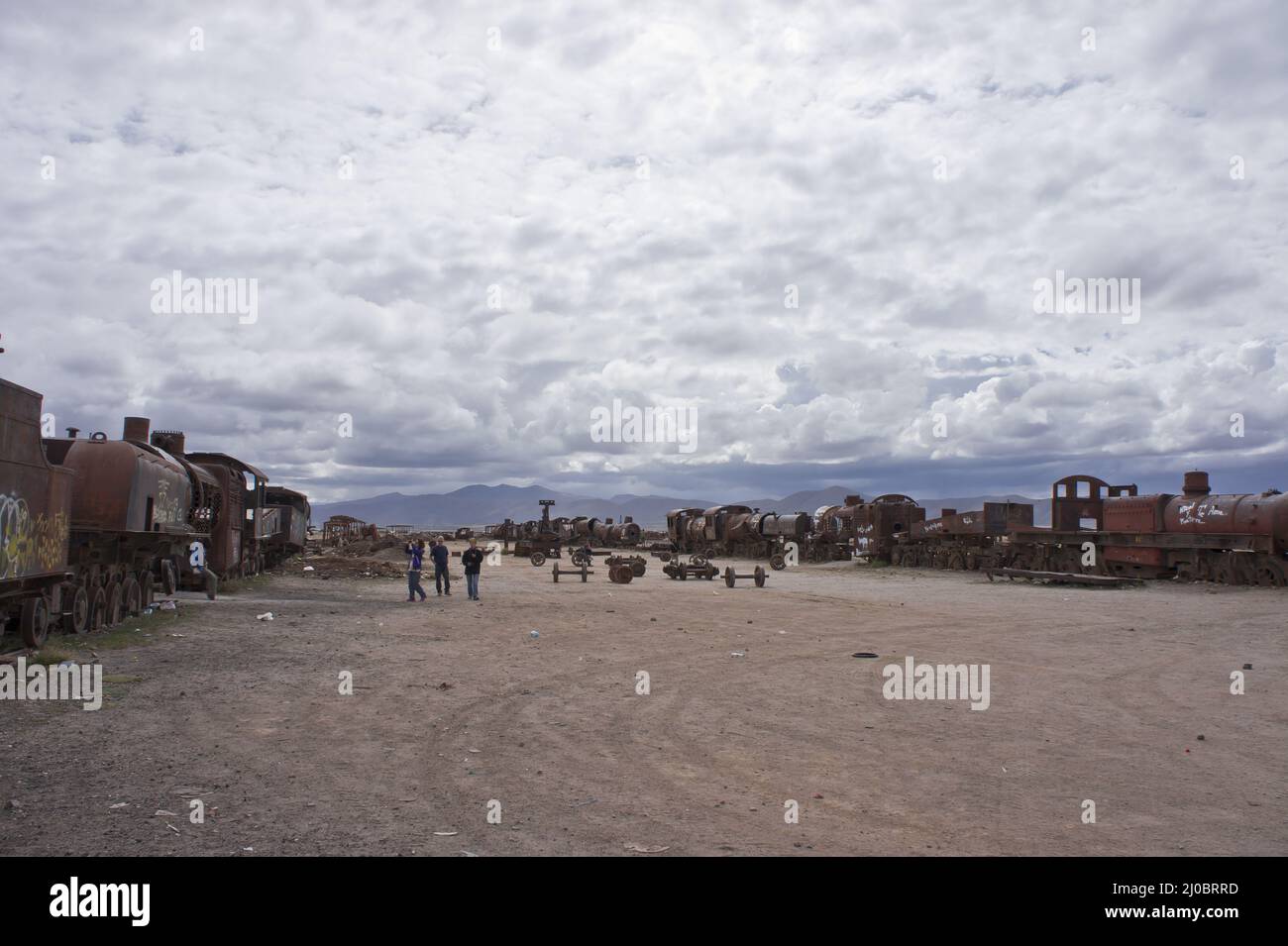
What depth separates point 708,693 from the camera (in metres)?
10.8

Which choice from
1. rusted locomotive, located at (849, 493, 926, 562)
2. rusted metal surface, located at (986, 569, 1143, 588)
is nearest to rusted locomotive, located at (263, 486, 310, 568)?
rusted metal surface, located at (986, 569, 1143, 588)

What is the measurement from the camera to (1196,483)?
3058 centimetres

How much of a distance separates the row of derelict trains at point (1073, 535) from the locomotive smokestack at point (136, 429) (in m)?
24.7

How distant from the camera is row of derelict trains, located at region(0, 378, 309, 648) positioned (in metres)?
10.8

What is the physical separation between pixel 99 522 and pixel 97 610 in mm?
1466

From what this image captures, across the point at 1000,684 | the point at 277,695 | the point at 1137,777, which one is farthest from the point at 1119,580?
the point at 277,695

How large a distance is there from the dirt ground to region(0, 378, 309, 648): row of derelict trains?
1220 millimetres

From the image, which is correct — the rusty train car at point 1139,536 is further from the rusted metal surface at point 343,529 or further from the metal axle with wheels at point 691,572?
the rusted metal surface at point 343,529

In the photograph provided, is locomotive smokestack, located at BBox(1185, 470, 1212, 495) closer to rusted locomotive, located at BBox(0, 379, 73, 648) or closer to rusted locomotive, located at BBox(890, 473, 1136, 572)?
rusted locomotive, located at BBox(890, 473, 1136, 572)

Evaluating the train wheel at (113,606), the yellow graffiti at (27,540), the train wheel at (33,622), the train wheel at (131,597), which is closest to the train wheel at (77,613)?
the train wheel at (113,606)
